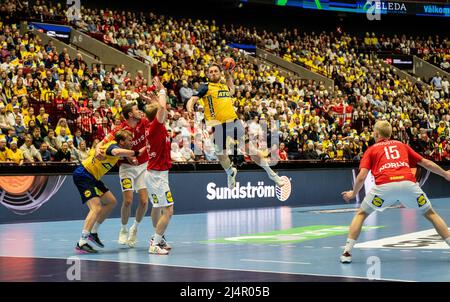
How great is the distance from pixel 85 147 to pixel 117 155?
29.0 feet

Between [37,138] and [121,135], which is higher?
[37,138]

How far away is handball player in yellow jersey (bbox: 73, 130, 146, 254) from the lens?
1210cm

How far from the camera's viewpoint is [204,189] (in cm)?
2234

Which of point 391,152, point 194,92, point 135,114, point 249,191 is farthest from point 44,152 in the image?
point 391,152

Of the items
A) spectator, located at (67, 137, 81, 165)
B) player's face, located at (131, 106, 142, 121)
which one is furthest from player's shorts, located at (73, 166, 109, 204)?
spectator, located at (67, 137, 81, 165)

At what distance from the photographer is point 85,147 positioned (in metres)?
20.3

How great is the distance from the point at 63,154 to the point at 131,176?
6.74 m

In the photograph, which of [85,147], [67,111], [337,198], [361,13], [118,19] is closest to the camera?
[85,147]

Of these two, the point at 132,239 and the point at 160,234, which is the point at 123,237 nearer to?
the point at 132,239

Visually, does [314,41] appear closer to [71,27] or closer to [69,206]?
[71,27]

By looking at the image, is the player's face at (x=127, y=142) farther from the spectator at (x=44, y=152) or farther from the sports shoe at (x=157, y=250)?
the spectator at (x=44, y=152)

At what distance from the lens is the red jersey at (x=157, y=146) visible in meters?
12.0

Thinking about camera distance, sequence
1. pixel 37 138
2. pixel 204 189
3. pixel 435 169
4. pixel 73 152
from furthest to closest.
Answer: pixel 204 189 → pixel 73 152 → pixel 37 138 → pixel 435 169
